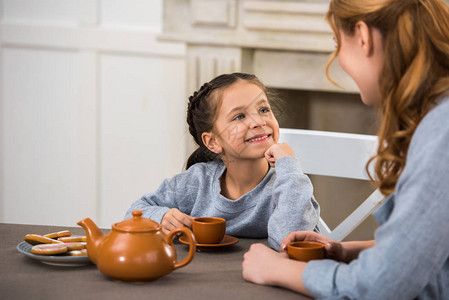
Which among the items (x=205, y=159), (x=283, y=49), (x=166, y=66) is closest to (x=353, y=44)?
(x=205, y=159)

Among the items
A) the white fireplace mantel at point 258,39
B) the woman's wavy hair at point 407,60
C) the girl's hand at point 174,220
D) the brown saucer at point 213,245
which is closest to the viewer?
the woman's wavy hair at point 407,60

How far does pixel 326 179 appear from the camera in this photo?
3273mm

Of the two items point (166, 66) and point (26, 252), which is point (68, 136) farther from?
point (26, 252)

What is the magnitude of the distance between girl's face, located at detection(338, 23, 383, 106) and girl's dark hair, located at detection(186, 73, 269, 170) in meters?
0.58

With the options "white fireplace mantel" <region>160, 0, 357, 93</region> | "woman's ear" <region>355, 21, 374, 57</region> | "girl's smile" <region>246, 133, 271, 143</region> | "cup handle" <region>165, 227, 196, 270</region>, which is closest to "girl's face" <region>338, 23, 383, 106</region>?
"woman's ear" <region>355, 21, 374, 57</region>

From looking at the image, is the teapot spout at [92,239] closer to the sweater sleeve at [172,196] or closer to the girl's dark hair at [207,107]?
the sweater sleeve at [172,196]

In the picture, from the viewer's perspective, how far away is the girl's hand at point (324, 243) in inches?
42.3

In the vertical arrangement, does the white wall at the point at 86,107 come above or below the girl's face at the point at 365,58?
below

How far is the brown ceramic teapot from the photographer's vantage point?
2.98 feet

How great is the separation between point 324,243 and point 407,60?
39cm

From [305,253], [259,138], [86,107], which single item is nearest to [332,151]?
[259,138]

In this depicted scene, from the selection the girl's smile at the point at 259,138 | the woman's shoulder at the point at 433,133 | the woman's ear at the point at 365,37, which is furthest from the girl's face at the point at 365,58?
the girl's smile at the point at 259,138

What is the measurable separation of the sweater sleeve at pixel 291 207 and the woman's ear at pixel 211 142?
11.1 inches

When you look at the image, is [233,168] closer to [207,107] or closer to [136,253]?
[207,107]
